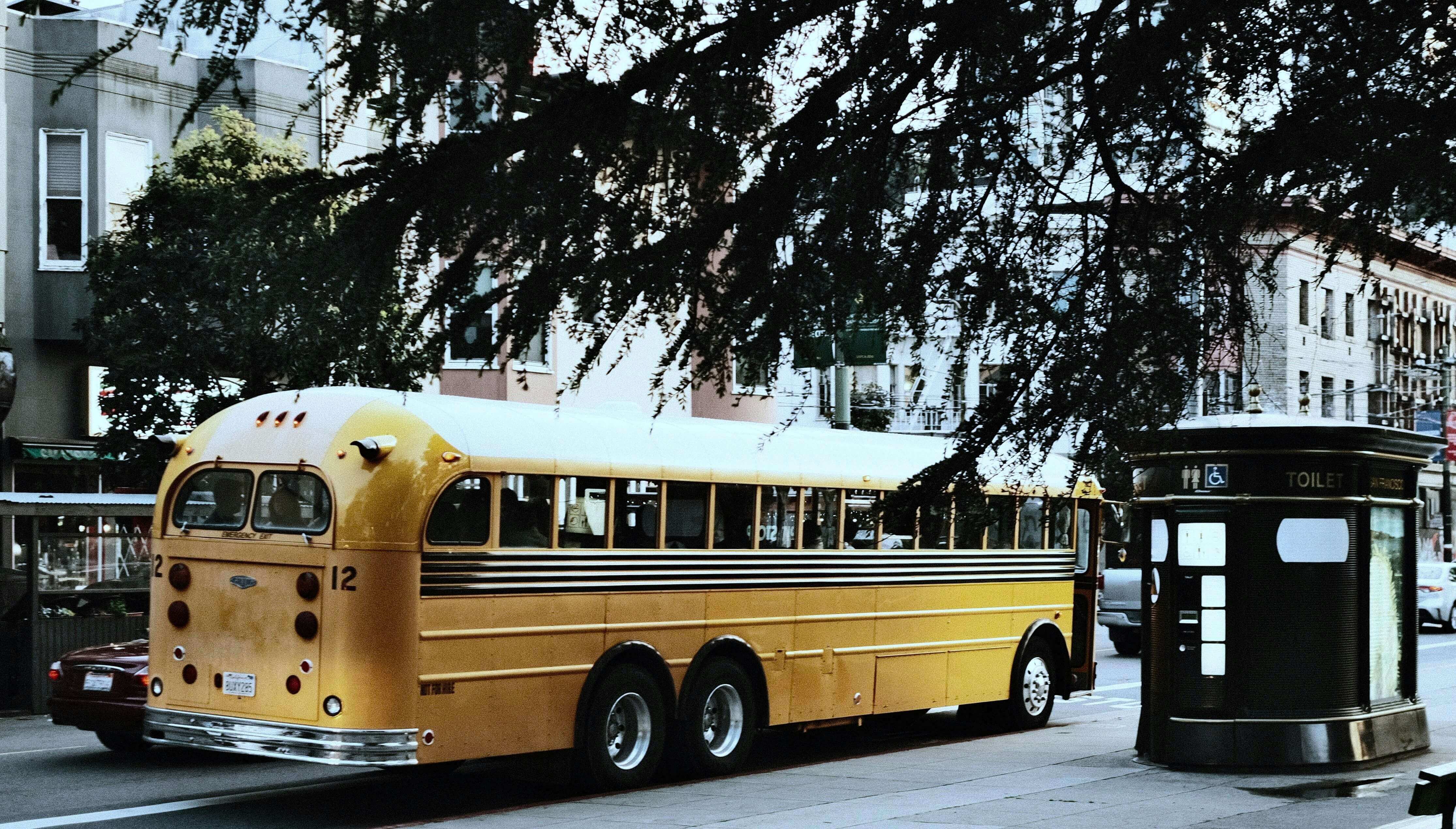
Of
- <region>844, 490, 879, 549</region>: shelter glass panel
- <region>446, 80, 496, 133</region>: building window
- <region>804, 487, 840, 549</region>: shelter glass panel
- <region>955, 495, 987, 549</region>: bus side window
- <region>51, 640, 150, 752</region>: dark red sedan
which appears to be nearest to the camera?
<region>446, 80, 496, 133</region>: building window

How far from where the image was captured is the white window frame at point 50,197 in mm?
26188

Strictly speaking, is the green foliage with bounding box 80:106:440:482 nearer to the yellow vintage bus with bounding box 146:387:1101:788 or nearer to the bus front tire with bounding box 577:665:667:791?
the yellow vintage bus with bounding box 146:387:1101:788

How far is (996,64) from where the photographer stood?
9.01 meters

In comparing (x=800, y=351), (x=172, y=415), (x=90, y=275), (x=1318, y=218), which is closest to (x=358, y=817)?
(x=800, y=351)

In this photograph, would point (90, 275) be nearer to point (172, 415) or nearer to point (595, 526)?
point (172, 415)

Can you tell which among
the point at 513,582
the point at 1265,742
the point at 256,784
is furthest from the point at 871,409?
the point at 513,582

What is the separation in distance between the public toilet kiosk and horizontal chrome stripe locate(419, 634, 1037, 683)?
2.55 metres

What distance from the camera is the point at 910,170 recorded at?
9.41 m

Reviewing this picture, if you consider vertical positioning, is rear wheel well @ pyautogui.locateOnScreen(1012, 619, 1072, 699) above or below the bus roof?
below

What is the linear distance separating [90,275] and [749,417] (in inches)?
543

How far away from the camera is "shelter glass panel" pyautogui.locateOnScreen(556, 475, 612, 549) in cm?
1230

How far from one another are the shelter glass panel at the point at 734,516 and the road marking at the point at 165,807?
10.9 feet

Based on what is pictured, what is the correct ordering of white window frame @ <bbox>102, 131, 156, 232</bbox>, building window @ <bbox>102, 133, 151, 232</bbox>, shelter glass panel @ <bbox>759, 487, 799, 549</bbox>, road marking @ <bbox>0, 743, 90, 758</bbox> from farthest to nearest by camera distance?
building window @ <bbox>102, 133, 151, 232</bbox> → white window frame @ <bbox>102, 131, 156, 232</bbox> → road marking @ <bbox>0, 743, 90, 758</bbox> → shelter glass panel @ <bbox>759, 487, 799, 549</bbox>

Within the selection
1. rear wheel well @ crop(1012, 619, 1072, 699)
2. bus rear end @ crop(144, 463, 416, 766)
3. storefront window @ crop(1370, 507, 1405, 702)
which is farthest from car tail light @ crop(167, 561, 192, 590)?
storefront window @ crop(1370, 507, 1405, 702)
